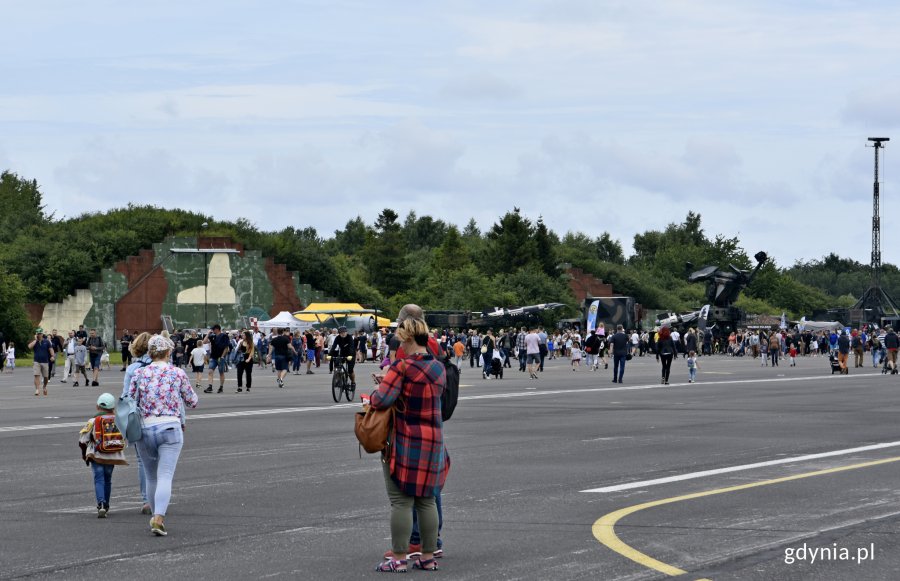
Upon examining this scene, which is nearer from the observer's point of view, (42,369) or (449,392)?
(449,392)

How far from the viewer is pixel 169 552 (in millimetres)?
9422

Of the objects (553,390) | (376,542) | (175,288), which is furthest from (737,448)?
(175,288)

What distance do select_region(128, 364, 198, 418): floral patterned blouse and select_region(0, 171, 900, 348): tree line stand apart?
181 feet

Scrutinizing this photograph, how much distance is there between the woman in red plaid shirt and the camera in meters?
8.44

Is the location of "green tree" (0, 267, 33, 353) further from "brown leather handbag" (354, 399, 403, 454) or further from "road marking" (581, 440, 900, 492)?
"brown leather handbag" (354, 399, 403, 454)

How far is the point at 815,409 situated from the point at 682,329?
175 ft

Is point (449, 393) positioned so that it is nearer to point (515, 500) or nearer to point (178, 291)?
point (515, 500)

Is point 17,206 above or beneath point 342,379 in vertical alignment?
above

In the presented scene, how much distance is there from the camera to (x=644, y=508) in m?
11.4

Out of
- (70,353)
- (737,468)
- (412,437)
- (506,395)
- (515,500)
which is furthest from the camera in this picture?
(70,353)

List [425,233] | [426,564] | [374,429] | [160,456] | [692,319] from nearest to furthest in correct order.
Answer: [374,429]
[426,564]
[160,456]
[692,319]
[425,233]

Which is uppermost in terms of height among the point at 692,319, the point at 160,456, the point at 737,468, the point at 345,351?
the point at 692,319

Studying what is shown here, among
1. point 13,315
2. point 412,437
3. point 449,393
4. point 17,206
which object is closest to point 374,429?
point 412,437

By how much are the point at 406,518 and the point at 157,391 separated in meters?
2.93
